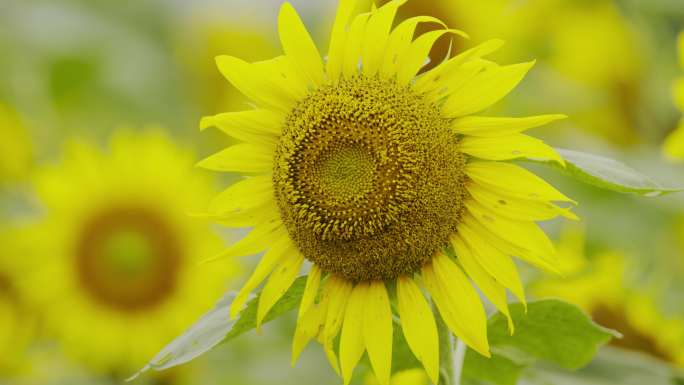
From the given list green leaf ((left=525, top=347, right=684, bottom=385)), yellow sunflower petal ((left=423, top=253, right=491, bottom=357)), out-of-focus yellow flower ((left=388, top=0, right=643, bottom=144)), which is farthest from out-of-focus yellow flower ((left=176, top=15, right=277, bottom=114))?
yellow sunflower petal ((left=423, top=253, right=491, bottom=357))

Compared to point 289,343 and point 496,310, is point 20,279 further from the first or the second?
point 496,310

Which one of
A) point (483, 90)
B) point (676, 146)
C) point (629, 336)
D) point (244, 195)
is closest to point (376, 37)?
point (483, 90)

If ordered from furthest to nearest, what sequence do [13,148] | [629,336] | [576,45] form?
[576,45], [13,148], [629,336]

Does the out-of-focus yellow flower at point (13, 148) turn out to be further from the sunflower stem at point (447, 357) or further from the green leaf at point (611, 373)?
the sunflower stem at point (447, 357)

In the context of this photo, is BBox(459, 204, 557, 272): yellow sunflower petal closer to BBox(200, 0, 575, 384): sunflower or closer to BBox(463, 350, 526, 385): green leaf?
BBox(200, 0, 575, 384): sunflower

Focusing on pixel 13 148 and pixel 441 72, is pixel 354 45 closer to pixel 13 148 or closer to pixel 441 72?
pixel 441 72

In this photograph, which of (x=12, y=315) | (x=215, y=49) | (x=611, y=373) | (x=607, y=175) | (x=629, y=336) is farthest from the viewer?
(x=215, y=49)

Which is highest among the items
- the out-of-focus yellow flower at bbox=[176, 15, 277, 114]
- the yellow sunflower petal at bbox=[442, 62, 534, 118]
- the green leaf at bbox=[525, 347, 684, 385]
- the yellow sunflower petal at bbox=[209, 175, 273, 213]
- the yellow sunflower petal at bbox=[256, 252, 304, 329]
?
the yellow sunflower petal at bbox=[442, 62, 534, 118]
